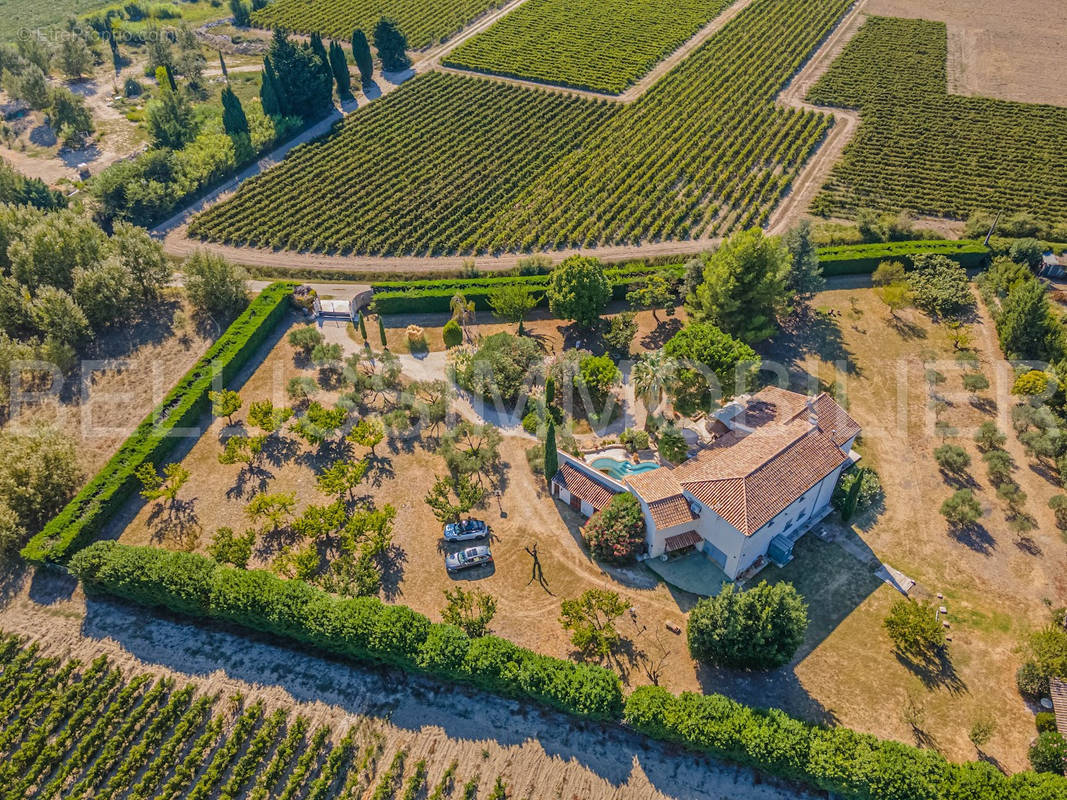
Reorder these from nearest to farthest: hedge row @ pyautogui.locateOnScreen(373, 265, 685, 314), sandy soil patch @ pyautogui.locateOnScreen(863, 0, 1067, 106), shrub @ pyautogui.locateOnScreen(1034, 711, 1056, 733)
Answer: shrub @ pyautogui.locateOnScreen(1034, 711, 1056, 733)
hedge row @ pyautogui.locateOnScreen(373, 265, 685, 314)
sandy soil patch @ pyautogui.locateOnScreen(863, 0, 1067, 106)

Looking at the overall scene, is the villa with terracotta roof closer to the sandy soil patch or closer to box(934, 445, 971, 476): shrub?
box(934, 445, 971, 476): shrub

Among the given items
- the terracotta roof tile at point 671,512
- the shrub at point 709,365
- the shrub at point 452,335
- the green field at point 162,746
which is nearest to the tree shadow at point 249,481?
the green field at point 162,746

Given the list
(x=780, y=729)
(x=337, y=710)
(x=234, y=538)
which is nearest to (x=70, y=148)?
(x=234, y=538)

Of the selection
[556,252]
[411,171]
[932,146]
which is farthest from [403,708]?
[932,146]

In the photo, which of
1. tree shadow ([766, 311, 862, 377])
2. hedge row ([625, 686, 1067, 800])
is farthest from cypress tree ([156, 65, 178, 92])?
hedge row ([625, 686, 1067, 800])

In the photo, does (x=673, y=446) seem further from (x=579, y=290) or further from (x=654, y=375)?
A: (x=579, y=290)

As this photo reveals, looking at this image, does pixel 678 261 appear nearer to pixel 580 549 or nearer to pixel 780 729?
pixel 580 549
